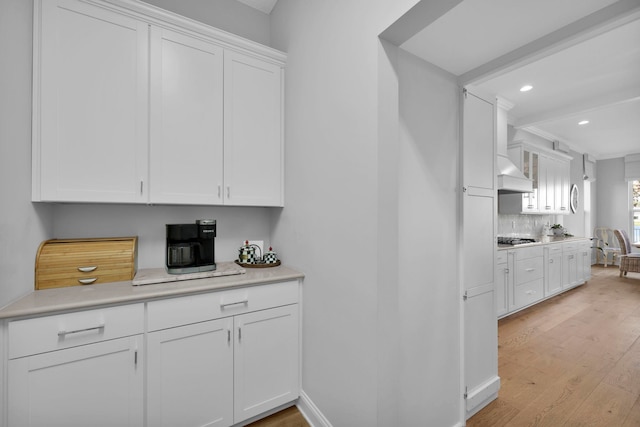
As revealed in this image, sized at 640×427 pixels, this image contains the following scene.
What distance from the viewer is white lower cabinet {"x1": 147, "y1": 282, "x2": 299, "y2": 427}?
4.66ft

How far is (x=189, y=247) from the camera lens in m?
1.80

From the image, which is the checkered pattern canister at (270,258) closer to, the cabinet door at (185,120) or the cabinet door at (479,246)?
the cabinet door at (185,120)

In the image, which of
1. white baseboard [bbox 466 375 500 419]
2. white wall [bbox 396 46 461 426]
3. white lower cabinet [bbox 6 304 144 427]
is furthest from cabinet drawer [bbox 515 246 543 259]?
white lower cabinet [bbox 6 304 144 427]

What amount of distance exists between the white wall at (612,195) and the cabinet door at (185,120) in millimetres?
9417

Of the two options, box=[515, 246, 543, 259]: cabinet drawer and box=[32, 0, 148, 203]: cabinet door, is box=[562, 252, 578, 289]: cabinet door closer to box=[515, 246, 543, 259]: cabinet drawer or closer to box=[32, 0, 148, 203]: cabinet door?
box=[515, 246, 543, 259]: cabinet drawer

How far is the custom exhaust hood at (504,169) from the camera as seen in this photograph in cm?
331

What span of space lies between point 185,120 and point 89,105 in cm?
48

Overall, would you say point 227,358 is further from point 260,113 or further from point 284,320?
point 260,113

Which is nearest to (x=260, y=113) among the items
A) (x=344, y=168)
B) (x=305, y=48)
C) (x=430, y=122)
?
(x=305, y=48)

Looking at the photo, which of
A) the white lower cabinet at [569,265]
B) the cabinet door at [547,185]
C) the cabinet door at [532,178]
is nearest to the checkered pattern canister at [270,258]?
the cabinet door at [532,178]

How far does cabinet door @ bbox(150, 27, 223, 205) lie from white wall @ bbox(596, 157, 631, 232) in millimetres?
9417

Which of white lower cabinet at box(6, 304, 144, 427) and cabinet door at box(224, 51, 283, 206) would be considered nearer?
A: white lower cabinet at box(6, 304, 144, 427)

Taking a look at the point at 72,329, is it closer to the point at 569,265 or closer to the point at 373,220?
the point at 373,220

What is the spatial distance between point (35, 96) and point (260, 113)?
1.20m
